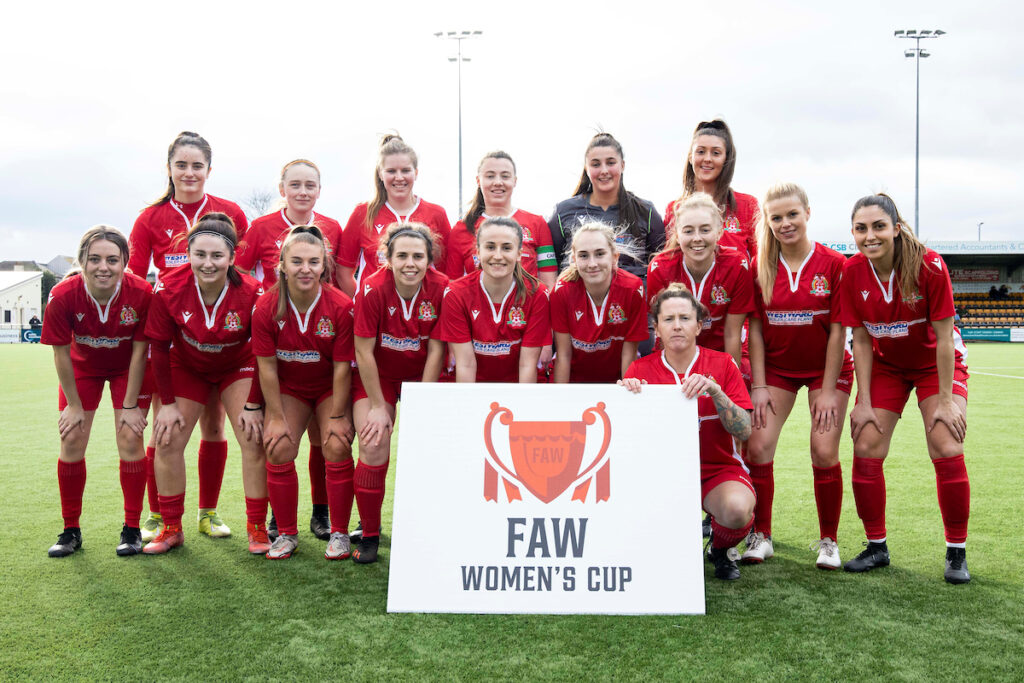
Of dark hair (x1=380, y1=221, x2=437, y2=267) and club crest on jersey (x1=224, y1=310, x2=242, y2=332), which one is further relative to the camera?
club crest on jersey (x1=224, y1=310, x2=242, y2=332)

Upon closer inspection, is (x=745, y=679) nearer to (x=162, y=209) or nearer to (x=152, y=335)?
(x=152, y=335)

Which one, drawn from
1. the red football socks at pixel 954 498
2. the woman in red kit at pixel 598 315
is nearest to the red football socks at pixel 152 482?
the woman in red kit at pixel 598 315

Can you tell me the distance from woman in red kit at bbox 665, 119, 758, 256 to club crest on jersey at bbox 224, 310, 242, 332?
233 cm

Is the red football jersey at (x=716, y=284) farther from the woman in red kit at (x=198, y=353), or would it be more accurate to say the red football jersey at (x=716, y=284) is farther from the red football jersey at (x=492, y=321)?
the woman in red kit at (x=198, y=353)

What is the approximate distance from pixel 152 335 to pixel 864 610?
136 inches

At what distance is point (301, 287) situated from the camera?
11.6 ft

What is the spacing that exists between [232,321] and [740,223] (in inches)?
109

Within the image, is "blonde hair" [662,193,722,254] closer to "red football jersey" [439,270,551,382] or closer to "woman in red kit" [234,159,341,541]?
"red football jersey" [439,270,551,382]

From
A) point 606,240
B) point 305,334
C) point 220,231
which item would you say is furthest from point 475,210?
point 220,231

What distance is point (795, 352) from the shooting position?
3607 mm

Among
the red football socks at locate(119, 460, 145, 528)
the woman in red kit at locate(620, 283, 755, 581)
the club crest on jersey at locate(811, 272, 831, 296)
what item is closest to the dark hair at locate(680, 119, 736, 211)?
the club crest on jersey at locate(811, 272, 831, 296)

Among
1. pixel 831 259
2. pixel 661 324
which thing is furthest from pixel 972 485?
pixel 661 324

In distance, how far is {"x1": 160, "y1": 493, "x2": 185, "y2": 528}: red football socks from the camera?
12.3 feet

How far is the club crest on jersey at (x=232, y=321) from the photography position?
370 cm
